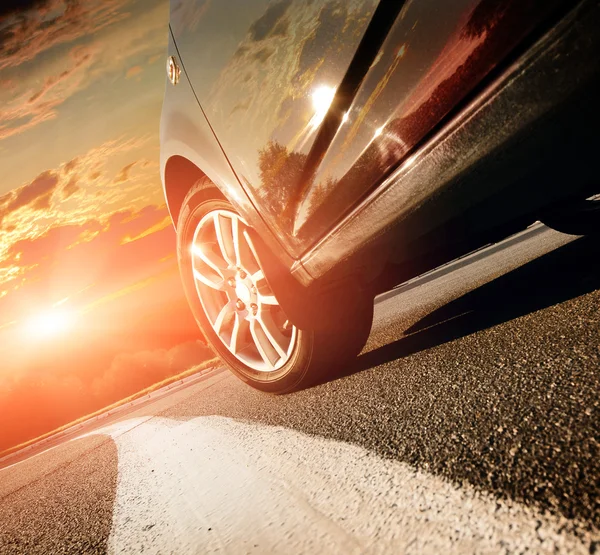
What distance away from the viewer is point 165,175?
88.5 inches

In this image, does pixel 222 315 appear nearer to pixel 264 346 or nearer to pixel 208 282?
pixel 208 282

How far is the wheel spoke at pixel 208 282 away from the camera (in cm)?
214

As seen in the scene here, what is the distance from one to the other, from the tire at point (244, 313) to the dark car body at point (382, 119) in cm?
21

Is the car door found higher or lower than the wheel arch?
lower

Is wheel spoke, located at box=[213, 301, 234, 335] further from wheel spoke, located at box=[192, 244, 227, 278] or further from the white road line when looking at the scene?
the white road line

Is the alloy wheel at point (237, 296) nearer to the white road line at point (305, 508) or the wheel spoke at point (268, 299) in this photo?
the wheel spoke at point (268, 299)

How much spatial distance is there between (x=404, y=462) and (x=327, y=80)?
105cm

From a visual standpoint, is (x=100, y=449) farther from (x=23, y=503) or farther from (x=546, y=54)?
(x=546, y=54)

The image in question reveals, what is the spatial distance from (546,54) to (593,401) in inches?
28.4

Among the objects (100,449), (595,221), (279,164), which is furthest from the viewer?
(100,449)

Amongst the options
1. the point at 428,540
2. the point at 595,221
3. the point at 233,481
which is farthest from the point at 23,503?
the point at 595,221

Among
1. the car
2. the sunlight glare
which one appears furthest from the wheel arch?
the sunlight glare

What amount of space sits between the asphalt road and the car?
36cm

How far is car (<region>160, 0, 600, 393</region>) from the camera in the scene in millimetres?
876
